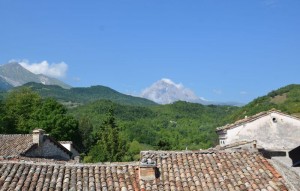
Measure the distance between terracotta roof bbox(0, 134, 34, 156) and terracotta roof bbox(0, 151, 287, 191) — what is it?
15.7m

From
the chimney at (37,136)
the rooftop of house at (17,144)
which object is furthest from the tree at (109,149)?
the chimney at (37,136)

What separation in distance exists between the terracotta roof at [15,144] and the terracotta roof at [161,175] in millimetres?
15713

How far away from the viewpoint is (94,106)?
4409 inches

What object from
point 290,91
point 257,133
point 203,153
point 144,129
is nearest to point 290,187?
point 203,153

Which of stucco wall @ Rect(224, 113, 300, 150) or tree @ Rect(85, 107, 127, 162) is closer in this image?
stucco wall @ Rect(224, 113, 300, 150)

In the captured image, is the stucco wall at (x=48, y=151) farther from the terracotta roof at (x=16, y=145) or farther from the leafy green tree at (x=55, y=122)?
the leafy green tree at (x=55, y=122)

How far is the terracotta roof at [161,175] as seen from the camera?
1209 centimetres

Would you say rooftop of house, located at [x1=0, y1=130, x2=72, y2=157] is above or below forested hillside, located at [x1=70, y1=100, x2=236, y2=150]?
below

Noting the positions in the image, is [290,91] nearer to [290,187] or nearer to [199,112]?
[199,112]

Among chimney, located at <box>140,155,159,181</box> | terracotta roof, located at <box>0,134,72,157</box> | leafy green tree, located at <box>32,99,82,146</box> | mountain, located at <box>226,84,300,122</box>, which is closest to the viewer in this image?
chimney, located at <box>140,155,159,181</box>

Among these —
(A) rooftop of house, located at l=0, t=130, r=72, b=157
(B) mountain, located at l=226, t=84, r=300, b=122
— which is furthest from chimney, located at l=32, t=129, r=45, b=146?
(B) mountain, located at l=226, t=84, r=300, b=122

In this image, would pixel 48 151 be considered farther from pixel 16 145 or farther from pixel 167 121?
pixel 167 121

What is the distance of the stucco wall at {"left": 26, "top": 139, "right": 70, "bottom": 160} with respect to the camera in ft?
100

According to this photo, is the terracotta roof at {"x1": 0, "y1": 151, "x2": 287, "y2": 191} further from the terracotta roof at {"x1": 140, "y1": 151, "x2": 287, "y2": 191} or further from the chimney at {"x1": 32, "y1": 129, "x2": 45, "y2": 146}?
the chimney at {"x1": 32, "y1": 129, "x2": 45, "y2": 146}
